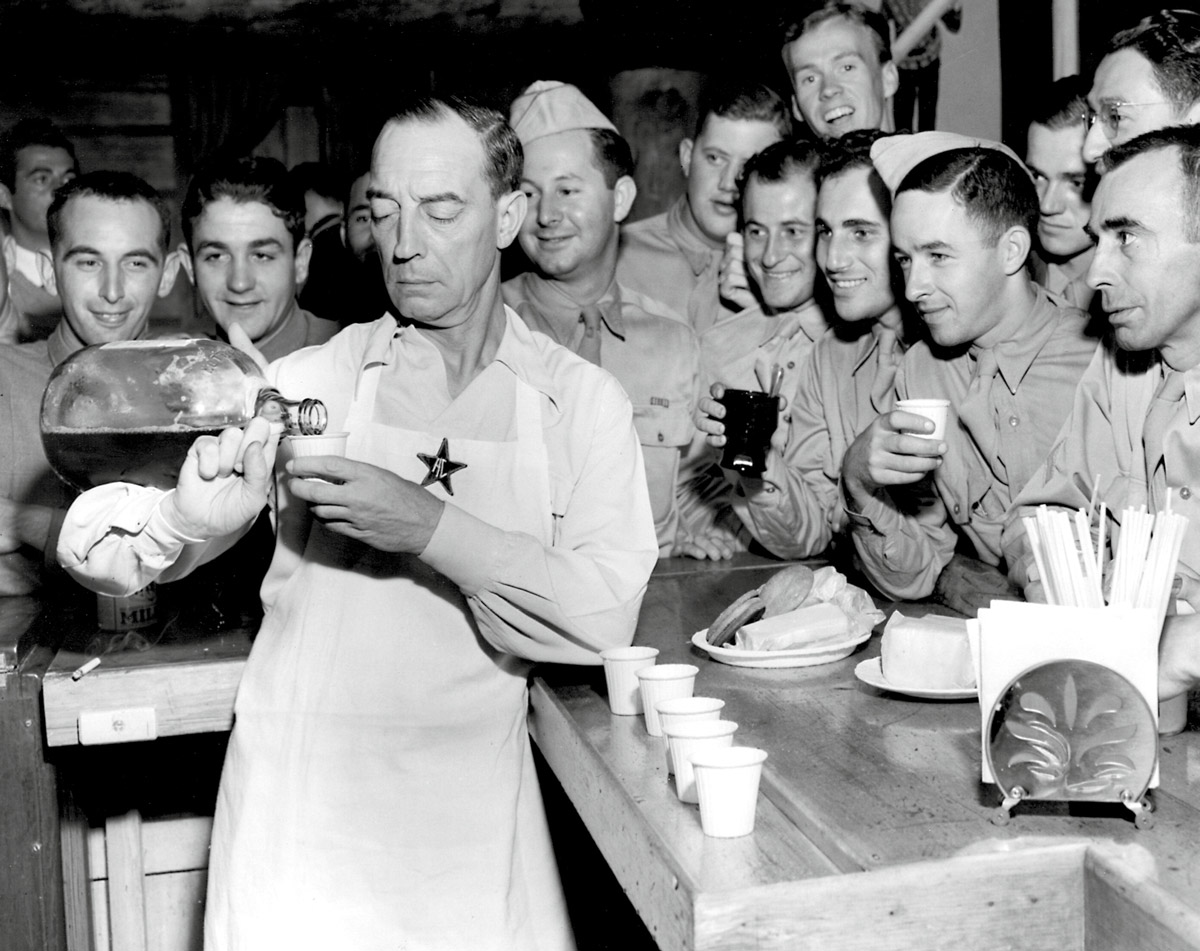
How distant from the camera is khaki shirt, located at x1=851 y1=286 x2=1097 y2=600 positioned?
2752 mm

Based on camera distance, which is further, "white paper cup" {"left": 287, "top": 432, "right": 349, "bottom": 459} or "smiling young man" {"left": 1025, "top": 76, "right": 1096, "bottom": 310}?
"smiling young man" {"left": 1025, "top": 76, "right": 1096, "bottom": 310}

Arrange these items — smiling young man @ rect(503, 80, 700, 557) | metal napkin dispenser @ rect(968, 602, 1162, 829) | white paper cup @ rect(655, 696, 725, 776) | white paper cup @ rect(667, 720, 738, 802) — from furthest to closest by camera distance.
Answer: smiling young man @ rect(503, 80, 700, 557), white paper cup @ rect(655, 696, 725, 776), white paper cup @ rect(667, 720, 738, 802), metal napkin dispenser @ rect(968, 602, 1162, 829)

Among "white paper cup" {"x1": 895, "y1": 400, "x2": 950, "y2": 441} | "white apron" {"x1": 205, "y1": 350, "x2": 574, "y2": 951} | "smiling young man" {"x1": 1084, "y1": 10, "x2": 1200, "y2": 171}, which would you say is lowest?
"white apron" {"x1": 205, "y1": 350, "x2": 574, "y2": 951}

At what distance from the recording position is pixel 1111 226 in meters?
2.17

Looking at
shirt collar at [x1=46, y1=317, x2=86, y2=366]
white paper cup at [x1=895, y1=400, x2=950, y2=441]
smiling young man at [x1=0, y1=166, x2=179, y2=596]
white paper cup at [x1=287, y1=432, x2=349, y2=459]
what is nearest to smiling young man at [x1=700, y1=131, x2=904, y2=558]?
white paper cup at [x1=895, y1=400, x2=950, y2=441]

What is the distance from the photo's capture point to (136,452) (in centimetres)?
195

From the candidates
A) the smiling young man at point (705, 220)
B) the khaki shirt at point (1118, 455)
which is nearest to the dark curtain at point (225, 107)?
the smiling young man at point (705, 220)

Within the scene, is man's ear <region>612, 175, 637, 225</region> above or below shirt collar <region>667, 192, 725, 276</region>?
above

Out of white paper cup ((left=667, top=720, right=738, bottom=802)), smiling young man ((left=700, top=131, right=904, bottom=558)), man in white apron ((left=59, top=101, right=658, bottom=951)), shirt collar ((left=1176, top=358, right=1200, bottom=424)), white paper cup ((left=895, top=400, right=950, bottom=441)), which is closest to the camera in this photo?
white paper cup ((left=667, top=720, right=738, bottom=802))

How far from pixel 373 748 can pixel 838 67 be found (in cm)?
263

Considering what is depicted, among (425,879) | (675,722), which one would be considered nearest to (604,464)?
(675,722)

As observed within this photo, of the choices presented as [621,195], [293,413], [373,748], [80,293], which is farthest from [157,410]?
[621,195]

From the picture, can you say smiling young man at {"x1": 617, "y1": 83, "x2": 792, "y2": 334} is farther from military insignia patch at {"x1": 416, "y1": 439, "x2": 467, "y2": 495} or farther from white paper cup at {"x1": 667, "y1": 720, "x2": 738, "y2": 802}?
white paper cup at {"x1": 667, "y1": 720, "x2": 738, "y2": 802}

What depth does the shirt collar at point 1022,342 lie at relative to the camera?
109 inches
